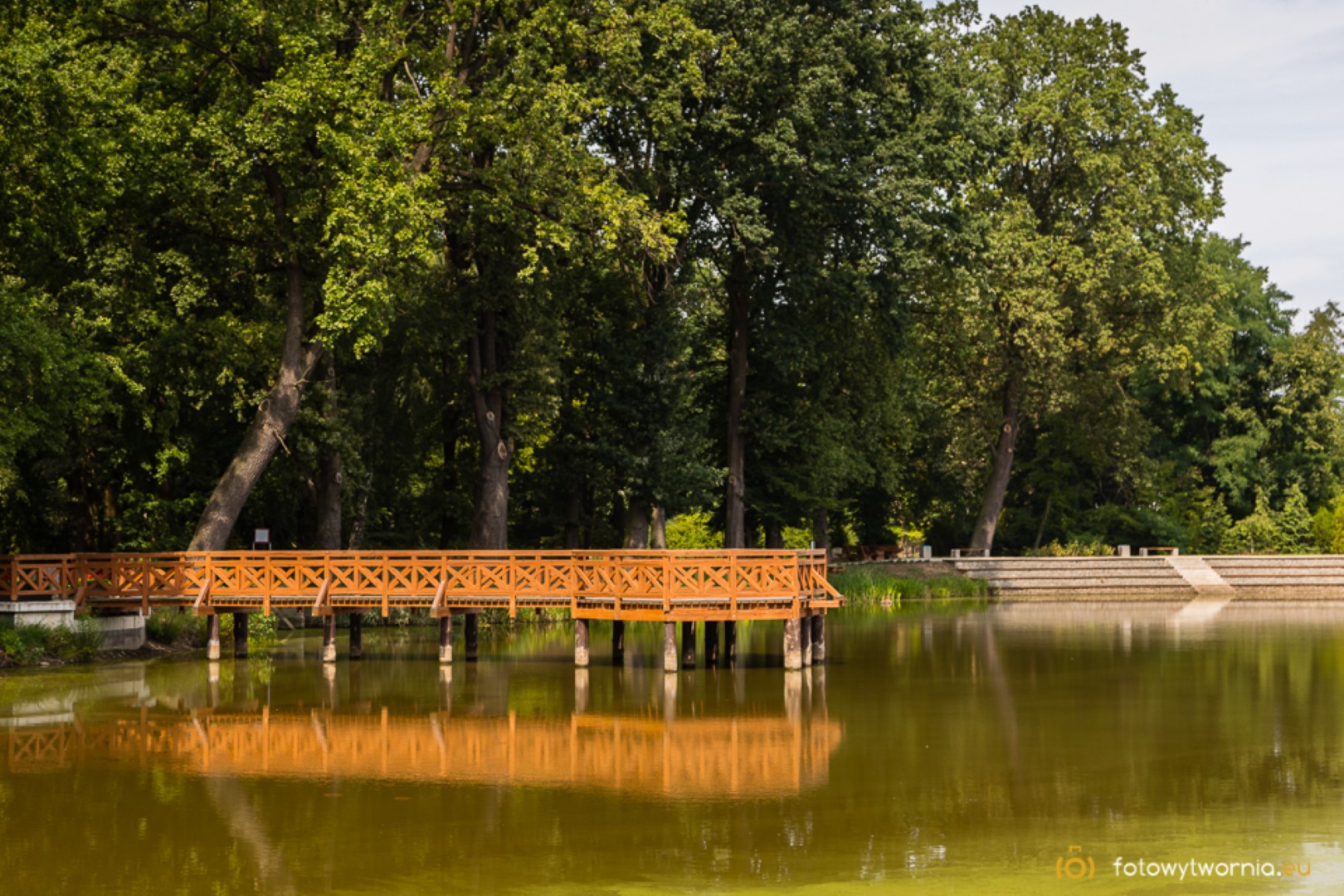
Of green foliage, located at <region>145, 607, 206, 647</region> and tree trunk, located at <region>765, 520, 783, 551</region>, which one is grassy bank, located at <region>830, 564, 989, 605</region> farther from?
green foliage, located at <region>145, 607, 206, 647</region>

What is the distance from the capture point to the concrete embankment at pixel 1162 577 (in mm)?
53938

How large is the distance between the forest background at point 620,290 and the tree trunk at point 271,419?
0.29 ft

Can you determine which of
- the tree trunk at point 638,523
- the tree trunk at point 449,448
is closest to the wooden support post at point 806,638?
the tree trunk at point 638,523

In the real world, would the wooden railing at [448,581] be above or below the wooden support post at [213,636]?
above

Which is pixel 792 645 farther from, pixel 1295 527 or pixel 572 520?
pixel 1295 527

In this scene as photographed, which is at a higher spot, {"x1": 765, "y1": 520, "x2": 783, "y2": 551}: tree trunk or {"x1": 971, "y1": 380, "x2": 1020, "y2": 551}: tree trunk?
{"x1": 971, "y1": 380, "x2": 1020, "y2": 551}: tree trunk

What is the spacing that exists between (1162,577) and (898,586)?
10537mm

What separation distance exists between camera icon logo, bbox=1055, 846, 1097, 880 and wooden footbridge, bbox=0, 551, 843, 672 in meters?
13.0

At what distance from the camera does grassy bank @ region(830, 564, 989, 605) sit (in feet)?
163

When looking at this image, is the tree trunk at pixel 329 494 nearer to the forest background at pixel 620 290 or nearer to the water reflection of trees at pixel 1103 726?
the forest background at pixel 620 290

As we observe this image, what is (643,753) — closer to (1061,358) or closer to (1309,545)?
(1061,358)

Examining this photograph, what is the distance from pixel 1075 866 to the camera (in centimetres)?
1259

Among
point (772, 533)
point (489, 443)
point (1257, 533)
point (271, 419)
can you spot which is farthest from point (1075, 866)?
point (1257, 533)

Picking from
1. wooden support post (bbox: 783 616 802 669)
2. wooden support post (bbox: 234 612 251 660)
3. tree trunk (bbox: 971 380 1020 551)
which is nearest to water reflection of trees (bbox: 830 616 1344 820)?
wooden support post (bbox: 783 616 802 669)
